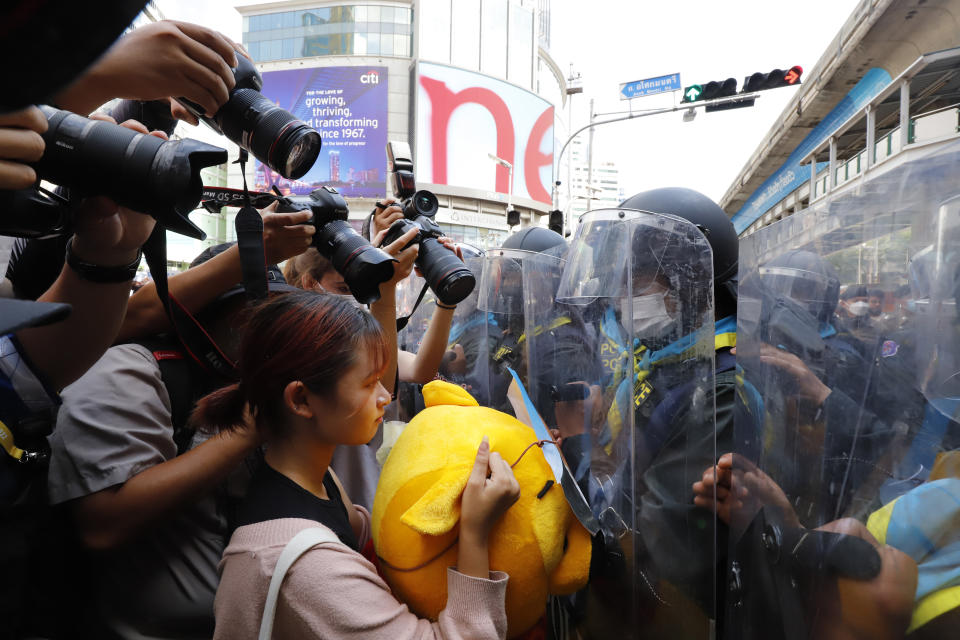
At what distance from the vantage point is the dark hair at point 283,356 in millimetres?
1158

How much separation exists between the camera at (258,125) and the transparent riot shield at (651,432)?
71 centimetres

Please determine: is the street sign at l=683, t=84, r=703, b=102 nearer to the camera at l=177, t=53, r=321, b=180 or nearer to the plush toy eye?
the camera at l=177, t=53, r=321, b=180

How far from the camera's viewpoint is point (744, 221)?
2422 centimetres

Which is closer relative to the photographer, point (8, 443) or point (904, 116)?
point (8, 443)

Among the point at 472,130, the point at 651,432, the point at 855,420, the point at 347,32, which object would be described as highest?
the point at 347,32

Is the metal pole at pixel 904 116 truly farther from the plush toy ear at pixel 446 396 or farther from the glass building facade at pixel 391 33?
the glass building facade at pixel 391 33

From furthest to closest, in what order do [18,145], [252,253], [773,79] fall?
[773,79], [252,253], [18,145]

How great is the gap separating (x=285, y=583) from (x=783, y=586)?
858 mm

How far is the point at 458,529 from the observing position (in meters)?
1.09

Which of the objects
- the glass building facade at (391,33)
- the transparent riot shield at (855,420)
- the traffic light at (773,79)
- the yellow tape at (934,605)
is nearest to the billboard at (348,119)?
the glass building facade at (391,33)

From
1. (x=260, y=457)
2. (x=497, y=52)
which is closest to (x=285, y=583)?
(x=260, y=457)

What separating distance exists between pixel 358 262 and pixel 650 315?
0.76 metres

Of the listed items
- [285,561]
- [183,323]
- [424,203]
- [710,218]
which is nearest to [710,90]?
[710,218]

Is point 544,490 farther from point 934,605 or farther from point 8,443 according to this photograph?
point 8,443
